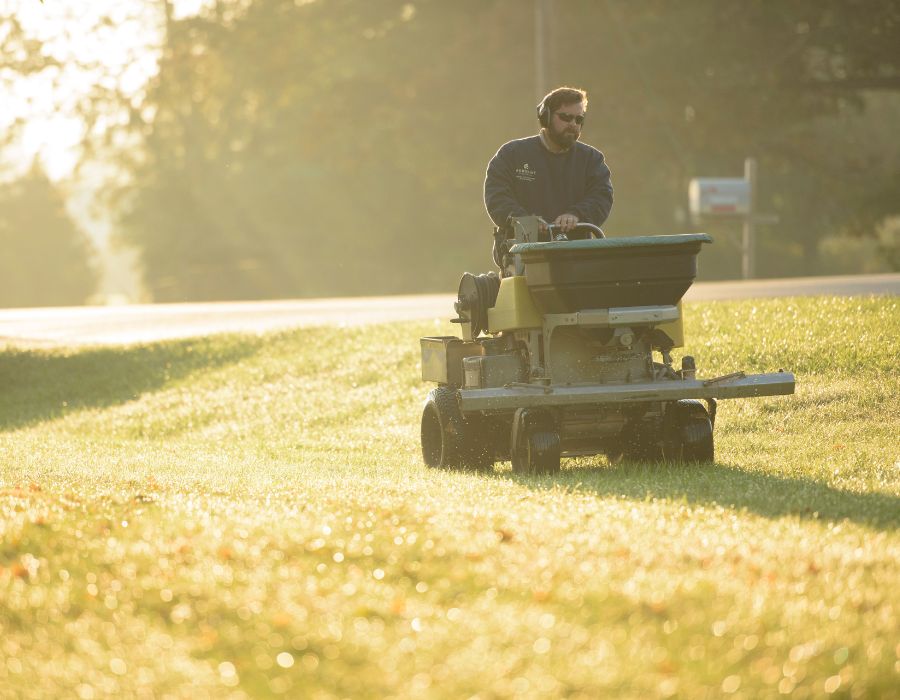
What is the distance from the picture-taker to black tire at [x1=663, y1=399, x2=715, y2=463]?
10.8 m

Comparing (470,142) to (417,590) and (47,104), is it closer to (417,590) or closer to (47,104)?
(47,104)

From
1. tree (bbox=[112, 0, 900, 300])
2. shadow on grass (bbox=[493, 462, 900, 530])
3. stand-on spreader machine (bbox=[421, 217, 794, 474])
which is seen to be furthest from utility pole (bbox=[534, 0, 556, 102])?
shadow on grass (bbox=[493, 462, 900, 530])

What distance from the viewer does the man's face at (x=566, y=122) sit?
10.7m

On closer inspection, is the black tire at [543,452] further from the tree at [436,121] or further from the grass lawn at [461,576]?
the tree at [436,121]

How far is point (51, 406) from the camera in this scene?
815 inches

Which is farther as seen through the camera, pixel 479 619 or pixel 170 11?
pixel 170 11

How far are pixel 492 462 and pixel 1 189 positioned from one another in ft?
247

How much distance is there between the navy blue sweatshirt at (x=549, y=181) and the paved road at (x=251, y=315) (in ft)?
33.8

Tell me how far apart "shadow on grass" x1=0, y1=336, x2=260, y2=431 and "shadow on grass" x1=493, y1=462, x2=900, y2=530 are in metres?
11.0

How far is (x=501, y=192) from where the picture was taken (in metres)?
10.8

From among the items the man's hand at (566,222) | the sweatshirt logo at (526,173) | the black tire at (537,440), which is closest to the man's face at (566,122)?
the sweatshirt logo at (526,173)

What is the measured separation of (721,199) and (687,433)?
23.8 meters

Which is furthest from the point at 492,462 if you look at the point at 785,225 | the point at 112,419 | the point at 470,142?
the point at 785,225

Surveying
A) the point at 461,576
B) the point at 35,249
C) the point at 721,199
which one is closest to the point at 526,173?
the point at 461,576
